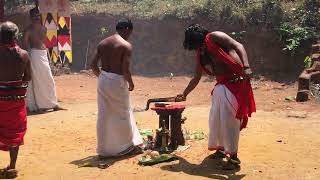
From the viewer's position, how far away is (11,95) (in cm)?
525

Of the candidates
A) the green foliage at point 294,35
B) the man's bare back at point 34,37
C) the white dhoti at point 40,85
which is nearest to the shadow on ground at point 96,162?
the white dhoti at point 40,85

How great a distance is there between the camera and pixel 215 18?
1512cm

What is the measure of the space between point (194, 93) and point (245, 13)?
4.09 metres

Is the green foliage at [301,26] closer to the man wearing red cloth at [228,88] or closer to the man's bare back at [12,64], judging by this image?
the man wearing red cloth at [228,88]

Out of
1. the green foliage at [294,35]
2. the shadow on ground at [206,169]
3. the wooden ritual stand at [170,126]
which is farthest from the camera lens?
the green foliage at [294,35]

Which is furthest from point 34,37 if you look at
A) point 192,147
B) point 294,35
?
point 294,35

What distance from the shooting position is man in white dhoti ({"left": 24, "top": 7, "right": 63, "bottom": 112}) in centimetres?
935

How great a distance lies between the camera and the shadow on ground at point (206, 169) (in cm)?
516

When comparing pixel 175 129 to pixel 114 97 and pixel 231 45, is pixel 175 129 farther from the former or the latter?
pixel 231 45

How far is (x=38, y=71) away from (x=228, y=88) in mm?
5147

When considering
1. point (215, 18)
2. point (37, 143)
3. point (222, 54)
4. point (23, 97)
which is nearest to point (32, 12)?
point (37, 143)

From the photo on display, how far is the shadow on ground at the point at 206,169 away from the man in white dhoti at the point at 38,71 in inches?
178

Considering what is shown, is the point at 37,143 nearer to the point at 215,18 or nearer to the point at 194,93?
the point at 194,93

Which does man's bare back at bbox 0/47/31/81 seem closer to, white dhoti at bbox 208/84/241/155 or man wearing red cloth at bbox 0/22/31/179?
man wearing red cloth at bbox 0/22/31/179
